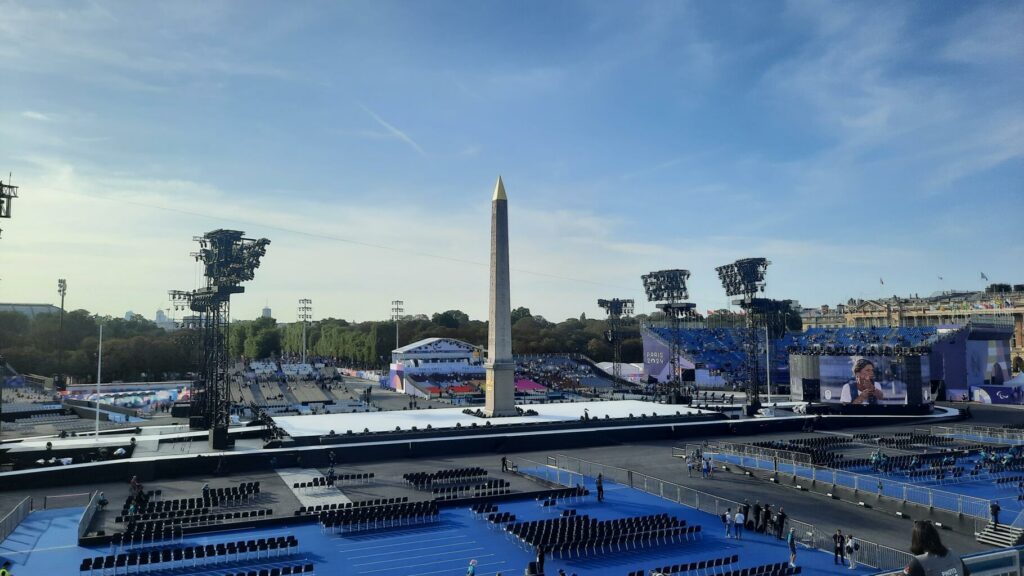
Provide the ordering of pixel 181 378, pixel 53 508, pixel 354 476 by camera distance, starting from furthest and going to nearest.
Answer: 1. pixel 181 378
2. pixel 354 476
3. pixel 53 508

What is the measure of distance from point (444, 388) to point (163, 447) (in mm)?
42189

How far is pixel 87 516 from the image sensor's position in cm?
2167

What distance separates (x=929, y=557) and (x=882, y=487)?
76.4ft

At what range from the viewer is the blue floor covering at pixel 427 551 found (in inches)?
699

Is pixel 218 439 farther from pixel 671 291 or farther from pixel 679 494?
pixel 671 291

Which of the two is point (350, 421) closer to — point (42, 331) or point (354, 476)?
point (354, 476)

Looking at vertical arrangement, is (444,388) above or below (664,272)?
below

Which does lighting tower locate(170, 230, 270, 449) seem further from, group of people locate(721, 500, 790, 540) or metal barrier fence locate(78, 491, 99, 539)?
group of people locate(721, 500, 790, 540)

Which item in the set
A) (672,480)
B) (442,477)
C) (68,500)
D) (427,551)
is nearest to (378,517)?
(427,551)

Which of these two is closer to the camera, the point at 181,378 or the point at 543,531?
the point at 543,531

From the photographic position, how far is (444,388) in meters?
75.1

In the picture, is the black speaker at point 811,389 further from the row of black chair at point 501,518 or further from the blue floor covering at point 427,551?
the row of black chair at point 501,518

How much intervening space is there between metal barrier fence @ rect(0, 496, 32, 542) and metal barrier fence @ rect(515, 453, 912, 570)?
62.9 ft

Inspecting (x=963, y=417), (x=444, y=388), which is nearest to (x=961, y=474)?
(x=963, y=417)
